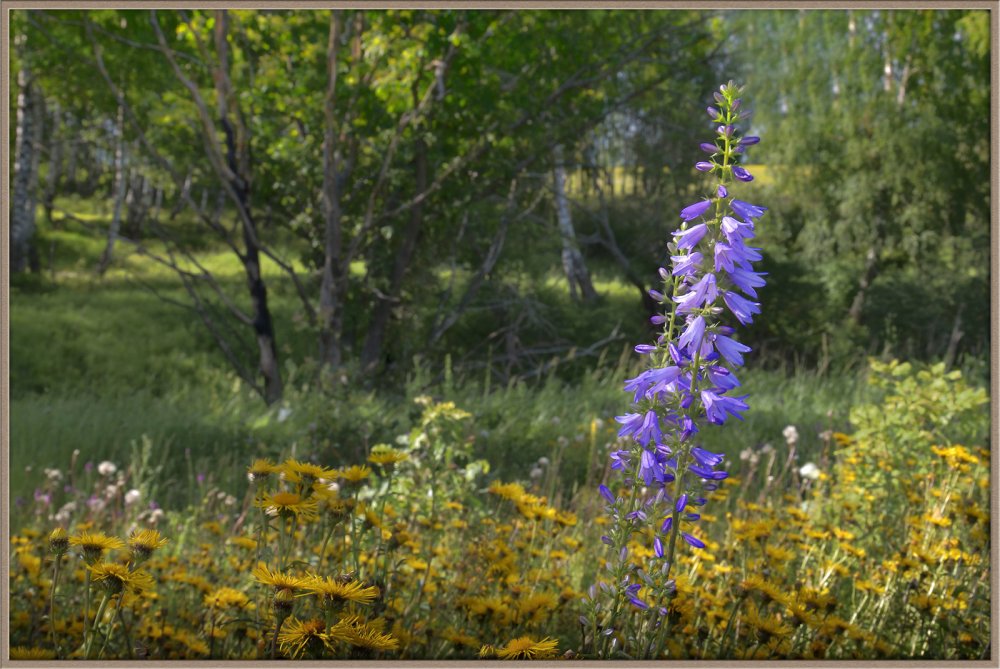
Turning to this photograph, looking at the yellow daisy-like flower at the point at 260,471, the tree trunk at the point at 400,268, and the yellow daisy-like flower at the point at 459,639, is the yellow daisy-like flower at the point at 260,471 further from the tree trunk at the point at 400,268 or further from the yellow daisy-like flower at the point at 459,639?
the tree trunk at the point at 400,268

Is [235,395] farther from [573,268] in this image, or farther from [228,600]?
[573,268]

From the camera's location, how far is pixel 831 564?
240 cm

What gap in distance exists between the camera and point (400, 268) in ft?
22.3

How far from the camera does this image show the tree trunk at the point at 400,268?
656cm

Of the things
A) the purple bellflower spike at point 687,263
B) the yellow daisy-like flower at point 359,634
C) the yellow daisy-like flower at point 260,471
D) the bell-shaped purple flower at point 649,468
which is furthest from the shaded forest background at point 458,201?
the purple bellflower spike at point 687,263

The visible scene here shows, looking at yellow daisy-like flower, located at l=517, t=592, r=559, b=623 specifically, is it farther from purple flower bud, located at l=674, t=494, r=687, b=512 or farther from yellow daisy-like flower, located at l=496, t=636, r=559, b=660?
purple flower bud, located at l=674, t=494, r=687, b=512

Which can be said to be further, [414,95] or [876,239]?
[876,239]

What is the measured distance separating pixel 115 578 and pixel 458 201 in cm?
543

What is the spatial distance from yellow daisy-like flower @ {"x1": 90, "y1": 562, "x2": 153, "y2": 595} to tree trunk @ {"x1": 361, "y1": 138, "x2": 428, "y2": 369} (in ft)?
16.4

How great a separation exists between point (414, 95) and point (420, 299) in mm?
2604

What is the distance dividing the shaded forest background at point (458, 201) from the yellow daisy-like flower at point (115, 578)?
10.0 feet

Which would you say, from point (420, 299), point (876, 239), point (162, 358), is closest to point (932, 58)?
point (876, 239)

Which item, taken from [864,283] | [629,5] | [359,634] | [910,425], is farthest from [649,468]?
[864,283]

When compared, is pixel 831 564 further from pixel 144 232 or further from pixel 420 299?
pixel 144 232
